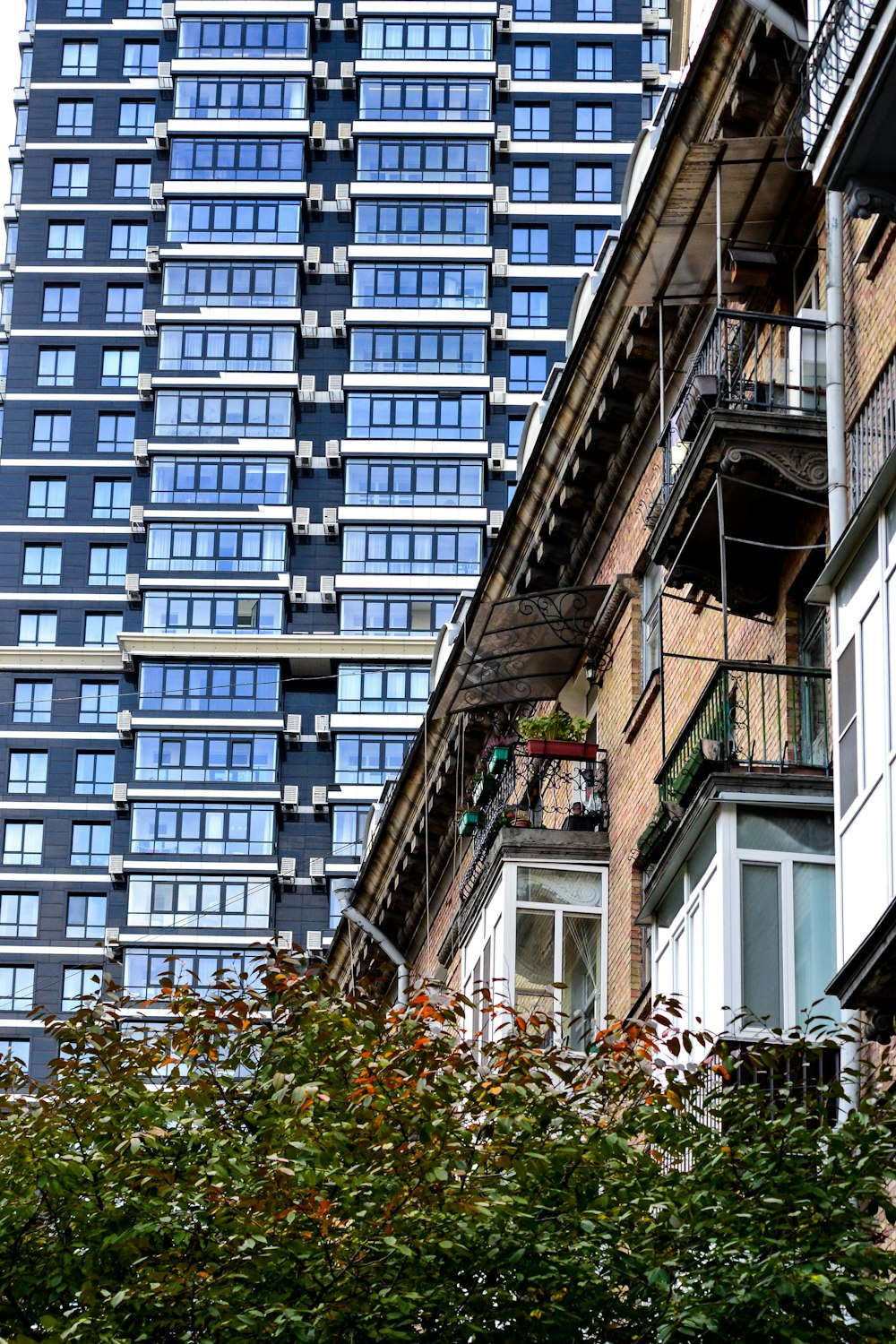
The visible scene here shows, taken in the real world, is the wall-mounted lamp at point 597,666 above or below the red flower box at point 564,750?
above

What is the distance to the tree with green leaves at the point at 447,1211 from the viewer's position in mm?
14484

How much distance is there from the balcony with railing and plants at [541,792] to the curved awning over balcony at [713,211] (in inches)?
248

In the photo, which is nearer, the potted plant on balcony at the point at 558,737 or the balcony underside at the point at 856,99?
the balcony underside at the point at 856,99

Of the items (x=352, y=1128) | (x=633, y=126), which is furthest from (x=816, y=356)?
(x=633, y=126)

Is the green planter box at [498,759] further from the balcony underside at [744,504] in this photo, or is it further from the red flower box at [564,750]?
the balcony underside at [744,504]

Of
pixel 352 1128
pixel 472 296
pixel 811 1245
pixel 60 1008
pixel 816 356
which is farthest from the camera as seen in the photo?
pixel 472 296

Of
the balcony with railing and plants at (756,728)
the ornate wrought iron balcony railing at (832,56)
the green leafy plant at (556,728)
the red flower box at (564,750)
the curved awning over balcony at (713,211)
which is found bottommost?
the balcony with railing and plants at (756,728)

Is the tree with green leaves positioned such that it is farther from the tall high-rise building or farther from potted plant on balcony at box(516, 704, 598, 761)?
the tall high-rise building

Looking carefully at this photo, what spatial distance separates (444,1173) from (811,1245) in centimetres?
209

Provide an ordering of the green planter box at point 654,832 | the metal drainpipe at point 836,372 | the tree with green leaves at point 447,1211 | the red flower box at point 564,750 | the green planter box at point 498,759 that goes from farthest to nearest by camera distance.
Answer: the green planter box at point 498,759 < the red flower box at point 564,750 < the green planter box at point 654,832 < the metal drainpipe at point 836,372 < the tree with green leaves at point 447,1211

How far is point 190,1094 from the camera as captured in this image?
53.3 feet

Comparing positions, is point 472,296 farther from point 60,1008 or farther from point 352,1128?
point 352,1128

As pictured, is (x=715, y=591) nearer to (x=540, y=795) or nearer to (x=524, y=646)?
(x=524, y=646)

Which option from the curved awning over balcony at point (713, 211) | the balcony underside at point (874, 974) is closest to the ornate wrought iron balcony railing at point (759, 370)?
the curved awning over balcony at point (713, 211)
